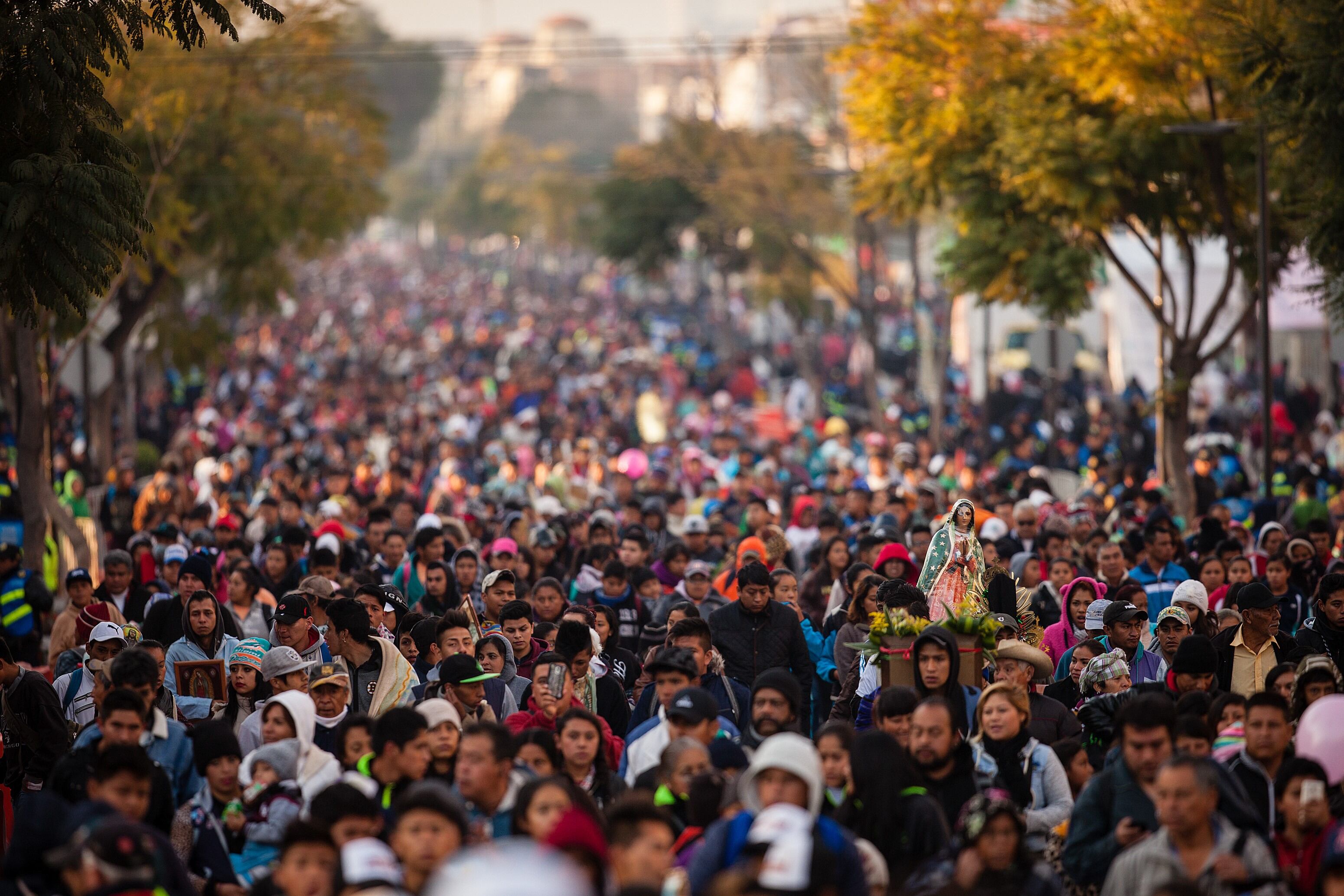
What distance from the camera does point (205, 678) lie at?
10.2 m

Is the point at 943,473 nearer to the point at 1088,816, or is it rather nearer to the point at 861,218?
the point at 861,218

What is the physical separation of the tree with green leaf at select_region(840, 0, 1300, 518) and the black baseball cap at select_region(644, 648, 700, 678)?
12396 millimetres

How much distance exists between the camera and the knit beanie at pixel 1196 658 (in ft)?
32.0

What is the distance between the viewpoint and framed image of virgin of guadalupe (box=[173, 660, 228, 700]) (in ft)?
33.3

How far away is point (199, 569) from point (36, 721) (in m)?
2.99

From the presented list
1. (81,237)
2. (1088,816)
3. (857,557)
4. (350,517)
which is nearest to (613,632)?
(857,557)

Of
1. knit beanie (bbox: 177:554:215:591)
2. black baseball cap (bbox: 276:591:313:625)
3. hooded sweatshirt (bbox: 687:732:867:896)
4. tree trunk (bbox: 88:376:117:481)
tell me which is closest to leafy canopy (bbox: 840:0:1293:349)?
knit beanie (bbox: 177:554:215:591)

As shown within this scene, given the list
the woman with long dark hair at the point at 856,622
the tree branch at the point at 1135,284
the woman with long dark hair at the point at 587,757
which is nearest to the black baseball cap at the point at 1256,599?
the woman with long dark hair at the point at 856,622

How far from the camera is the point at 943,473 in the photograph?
2462 cm

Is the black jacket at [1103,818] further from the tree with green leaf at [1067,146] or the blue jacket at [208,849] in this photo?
the tree with green leaf at [1067,146]

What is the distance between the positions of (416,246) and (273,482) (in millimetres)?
130285

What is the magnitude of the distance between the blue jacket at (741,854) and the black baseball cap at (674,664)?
2.51m

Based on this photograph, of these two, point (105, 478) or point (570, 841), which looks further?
point (105, 478)

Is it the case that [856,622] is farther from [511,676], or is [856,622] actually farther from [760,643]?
[511,676]
